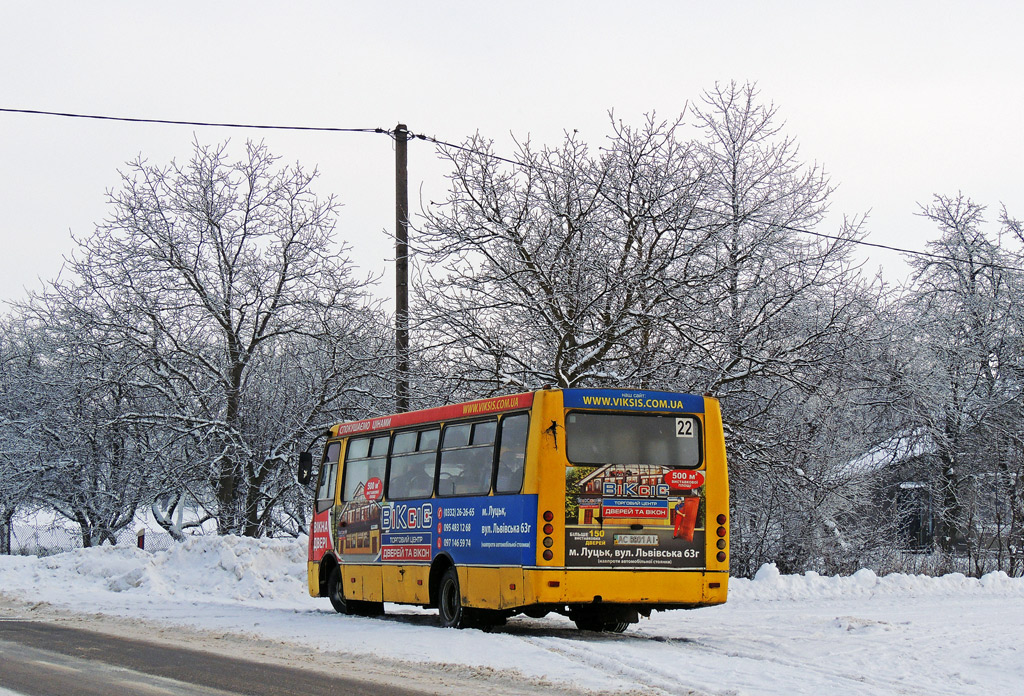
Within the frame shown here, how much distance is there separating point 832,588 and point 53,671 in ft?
45.4

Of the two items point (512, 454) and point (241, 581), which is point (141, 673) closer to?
point (512, 454)

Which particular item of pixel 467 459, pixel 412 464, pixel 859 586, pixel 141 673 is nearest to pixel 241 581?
pixel 412 464

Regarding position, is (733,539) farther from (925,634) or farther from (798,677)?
(798,677)

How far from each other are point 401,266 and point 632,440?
951 centimetres

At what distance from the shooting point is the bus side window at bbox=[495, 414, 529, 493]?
1358cm

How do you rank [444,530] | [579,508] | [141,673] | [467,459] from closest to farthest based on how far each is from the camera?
[141,673] → [579,508] → [467,459] → [444,530]

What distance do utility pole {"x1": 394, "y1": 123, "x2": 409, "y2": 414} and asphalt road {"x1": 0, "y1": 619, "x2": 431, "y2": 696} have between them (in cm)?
983

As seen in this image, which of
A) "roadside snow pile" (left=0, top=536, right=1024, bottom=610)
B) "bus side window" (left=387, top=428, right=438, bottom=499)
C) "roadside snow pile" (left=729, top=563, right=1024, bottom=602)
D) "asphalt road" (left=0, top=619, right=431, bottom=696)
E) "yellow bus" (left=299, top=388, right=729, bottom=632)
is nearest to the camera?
"asphalt road" (left=0, top=619, right=431, bottom=696)

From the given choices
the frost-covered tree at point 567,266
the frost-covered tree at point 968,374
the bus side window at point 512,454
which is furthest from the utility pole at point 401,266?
the frost-covered tree at point 968,374

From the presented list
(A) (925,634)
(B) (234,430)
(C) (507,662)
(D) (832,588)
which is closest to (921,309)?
(D) (832,588)

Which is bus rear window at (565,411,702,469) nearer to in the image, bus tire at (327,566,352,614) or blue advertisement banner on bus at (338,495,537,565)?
blue advertisement banner on bus at (338,495,537,565)

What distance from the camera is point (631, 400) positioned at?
540 inches

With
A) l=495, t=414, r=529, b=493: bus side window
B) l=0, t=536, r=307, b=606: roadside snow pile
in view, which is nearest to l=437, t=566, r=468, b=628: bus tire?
l=495, t=414, r=529, b=493: bus side window

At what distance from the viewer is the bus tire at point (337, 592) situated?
17.9 metres
